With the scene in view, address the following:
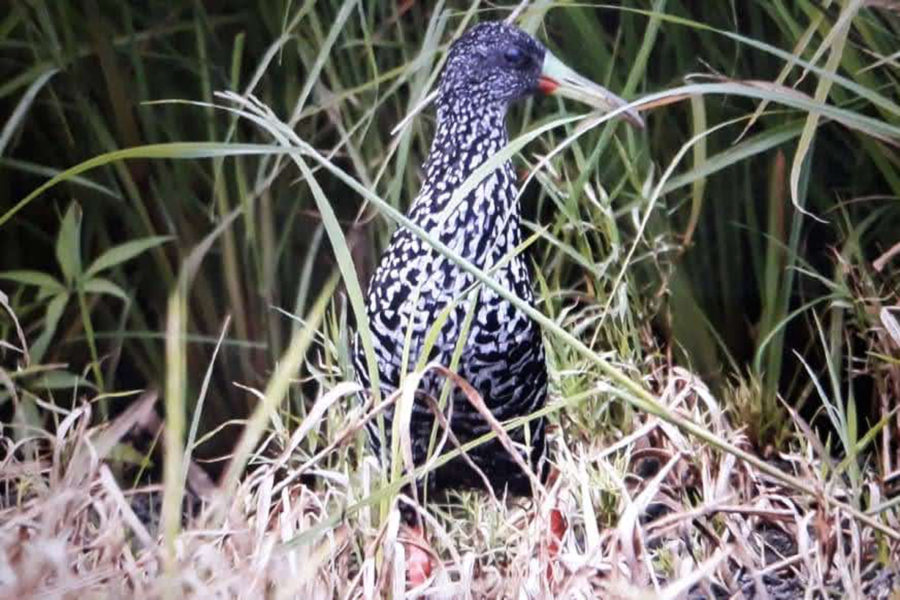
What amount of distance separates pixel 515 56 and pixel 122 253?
1.64 ft

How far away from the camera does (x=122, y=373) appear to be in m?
1.76

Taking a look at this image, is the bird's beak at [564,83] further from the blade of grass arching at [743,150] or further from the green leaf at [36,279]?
the green leaf at [36,279]

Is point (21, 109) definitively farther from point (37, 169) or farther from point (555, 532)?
point (555, 532)

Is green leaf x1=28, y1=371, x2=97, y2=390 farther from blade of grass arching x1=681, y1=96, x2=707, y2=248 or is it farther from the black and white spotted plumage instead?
blade of grass arching x1=681, y1=96, x2=707, y2=248

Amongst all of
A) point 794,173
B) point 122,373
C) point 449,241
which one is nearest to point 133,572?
point 449,241

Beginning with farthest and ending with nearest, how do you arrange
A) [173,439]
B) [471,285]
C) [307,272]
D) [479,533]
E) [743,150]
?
[307,272] → [743,150] → [479,533] → [471,285] → [173,439]

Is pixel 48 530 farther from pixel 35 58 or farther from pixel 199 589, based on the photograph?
pixel 35 58

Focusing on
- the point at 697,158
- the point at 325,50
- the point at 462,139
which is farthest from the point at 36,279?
the point at 697,158

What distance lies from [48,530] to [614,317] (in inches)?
31.3

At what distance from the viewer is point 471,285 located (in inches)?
56.7

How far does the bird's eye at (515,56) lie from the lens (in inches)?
62.4

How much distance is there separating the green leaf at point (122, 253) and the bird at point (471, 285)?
327mm

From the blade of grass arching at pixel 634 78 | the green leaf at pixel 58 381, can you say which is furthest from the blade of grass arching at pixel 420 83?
the green leaf at pixel 58 381

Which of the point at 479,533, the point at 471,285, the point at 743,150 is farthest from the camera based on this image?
the point at 743,150
